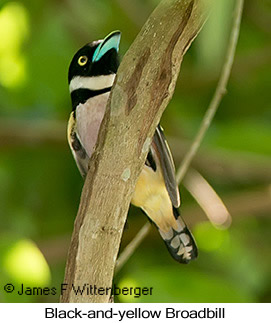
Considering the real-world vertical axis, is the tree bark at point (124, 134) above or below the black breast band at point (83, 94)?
below

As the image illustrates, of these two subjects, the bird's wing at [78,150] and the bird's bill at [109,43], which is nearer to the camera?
the bird's bill at [109,43]

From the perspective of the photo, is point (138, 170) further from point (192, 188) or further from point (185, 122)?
point (185, 122)

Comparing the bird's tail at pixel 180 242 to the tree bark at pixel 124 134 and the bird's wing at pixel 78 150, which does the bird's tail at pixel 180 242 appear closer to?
the bird's wing at pixel 78 150

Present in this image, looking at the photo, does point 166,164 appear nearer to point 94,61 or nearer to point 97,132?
point 97,132

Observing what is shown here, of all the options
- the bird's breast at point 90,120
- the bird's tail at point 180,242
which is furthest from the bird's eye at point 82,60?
the bird's tail at point 180,242

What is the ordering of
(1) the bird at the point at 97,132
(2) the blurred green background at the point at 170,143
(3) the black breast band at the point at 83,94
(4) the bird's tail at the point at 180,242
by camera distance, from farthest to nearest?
1. (2) the blurred green background at the point at 170,143
2. (4) the bird's tail at the point at 180,242
3. (3) the black breast band at the point at 83,94
4. (1) the bird at the point at 97,132

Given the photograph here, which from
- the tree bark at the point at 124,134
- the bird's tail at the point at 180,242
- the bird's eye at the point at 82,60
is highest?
the bird's eye at the point at 82,60

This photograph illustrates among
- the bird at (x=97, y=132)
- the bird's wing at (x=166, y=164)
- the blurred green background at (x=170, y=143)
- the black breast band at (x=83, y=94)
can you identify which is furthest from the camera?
the blurred green background at (x=170, y=143)
